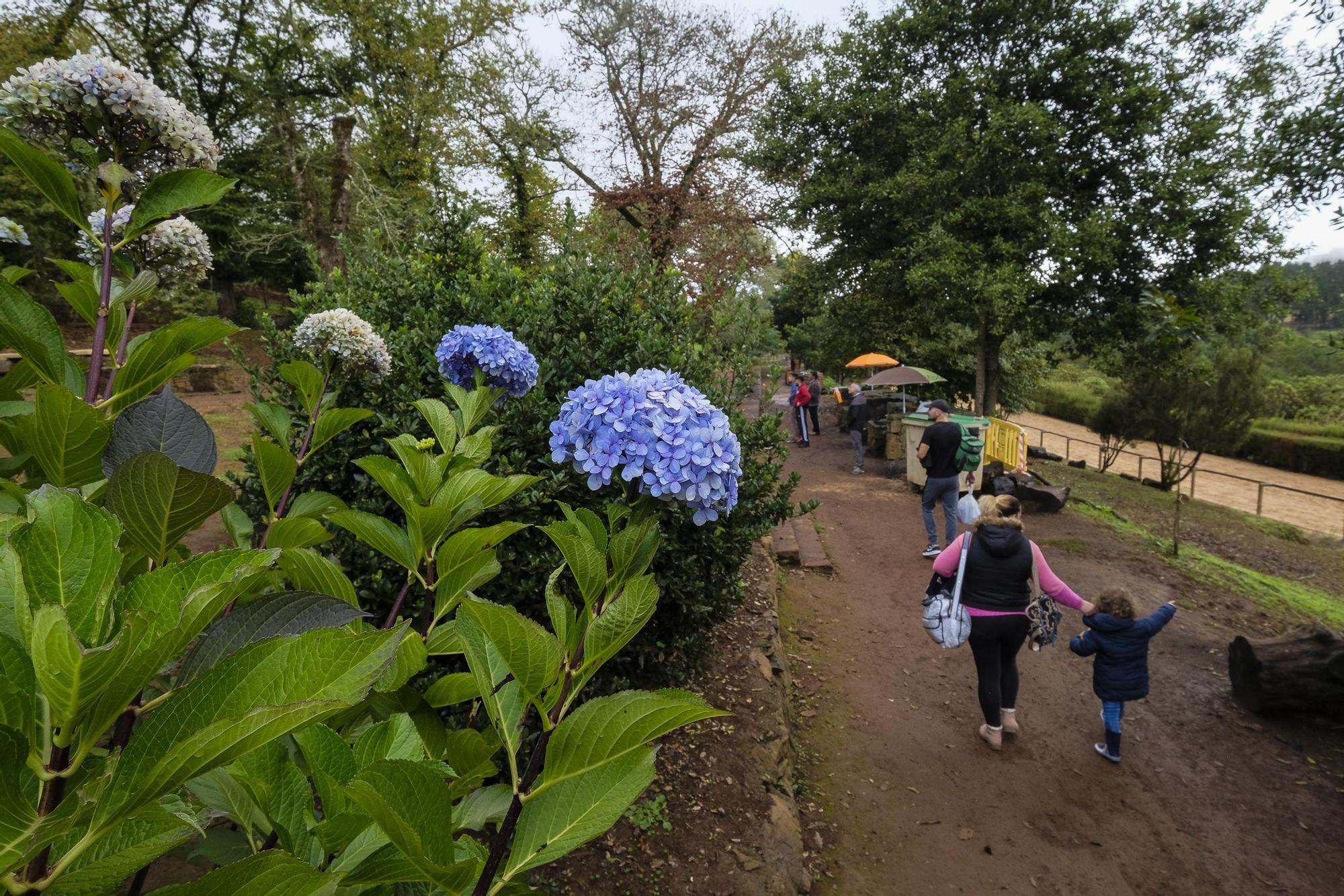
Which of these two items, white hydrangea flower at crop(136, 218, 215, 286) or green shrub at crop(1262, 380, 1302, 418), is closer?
white hydrangea flower at crop(136, 218, 215, 286)

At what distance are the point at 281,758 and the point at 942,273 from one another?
11.9 meters

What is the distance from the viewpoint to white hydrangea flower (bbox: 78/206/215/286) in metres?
1.69

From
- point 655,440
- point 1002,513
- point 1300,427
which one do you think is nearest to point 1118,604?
point 1002,513

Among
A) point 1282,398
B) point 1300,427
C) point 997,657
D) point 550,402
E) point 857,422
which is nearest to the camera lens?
point 550,402

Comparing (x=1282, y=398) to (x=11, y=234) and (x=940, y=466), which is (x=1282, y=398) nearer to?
(x=940, y=466)

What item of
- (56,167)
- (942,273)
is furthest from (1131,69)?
(56,167)

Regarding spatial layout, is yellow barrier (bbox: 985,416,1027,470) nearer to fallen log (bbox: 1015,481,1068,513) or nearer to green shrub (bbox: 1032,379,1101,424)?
fallen log (bbox: 1015,481,1068,513)

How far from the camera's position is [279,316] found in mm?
20469

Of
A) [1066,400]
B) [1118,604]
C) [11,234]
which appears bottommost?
[1118,604]

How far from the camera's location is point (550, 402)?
3492mm

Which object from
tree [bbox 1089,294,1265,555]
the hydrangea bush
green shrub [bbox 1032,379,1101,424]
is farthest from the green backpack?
green shrub [bbox 1032,379,1101,424]

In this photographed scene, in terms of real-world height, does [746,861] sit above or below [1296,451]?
above

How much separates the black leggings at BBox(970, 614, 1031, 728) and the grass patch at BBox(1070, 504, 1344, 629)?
508cm

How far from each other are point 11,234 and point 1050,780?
593 centimetres
